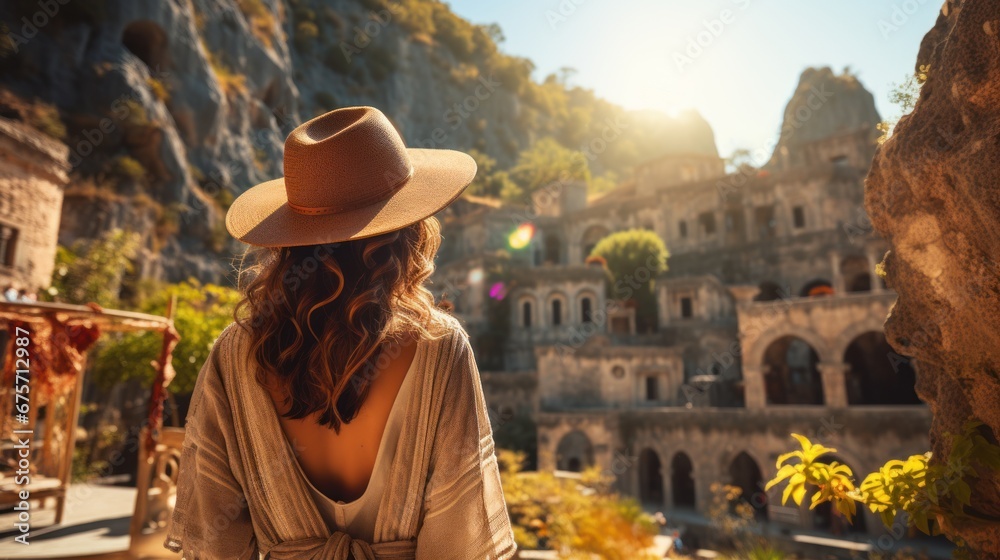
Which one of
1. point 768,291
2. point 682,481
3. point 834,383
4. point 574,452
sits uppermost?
point 768,291

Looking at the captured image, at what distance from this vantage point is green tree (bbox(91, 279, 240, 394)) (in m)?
14.8

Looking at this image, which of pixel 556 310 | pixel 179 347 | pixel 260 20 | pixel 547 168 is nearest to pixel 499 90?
pixel 547 168

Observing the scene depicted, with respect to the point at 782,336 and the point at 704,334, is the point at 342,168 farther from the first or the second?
the point at 704,334

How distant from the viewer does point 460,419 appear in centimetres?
188

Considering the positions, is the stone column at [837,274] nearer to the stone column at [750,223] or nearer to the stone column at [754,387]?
the stone column at [750,223]

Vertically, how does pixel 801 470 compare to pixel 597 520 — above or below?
above

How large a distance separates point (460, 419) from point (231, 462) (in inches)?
34.1

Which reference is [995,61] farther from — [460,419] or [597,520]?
[597,520]

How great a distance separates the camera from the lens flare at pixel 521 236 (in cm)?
3891

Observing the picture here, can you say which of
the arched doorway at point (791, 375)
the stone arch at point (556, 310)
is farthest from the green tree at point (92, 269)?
the arched doorway at point (791, 375)

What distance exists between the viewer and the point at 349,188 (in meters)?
1.95

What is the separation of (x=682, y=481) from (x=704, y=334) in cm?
717

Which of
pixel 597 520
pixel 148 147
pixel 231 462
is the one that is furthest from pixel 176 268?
pixel 231 462

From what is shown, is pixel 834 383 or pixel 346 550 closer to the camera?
pixel 346 550
